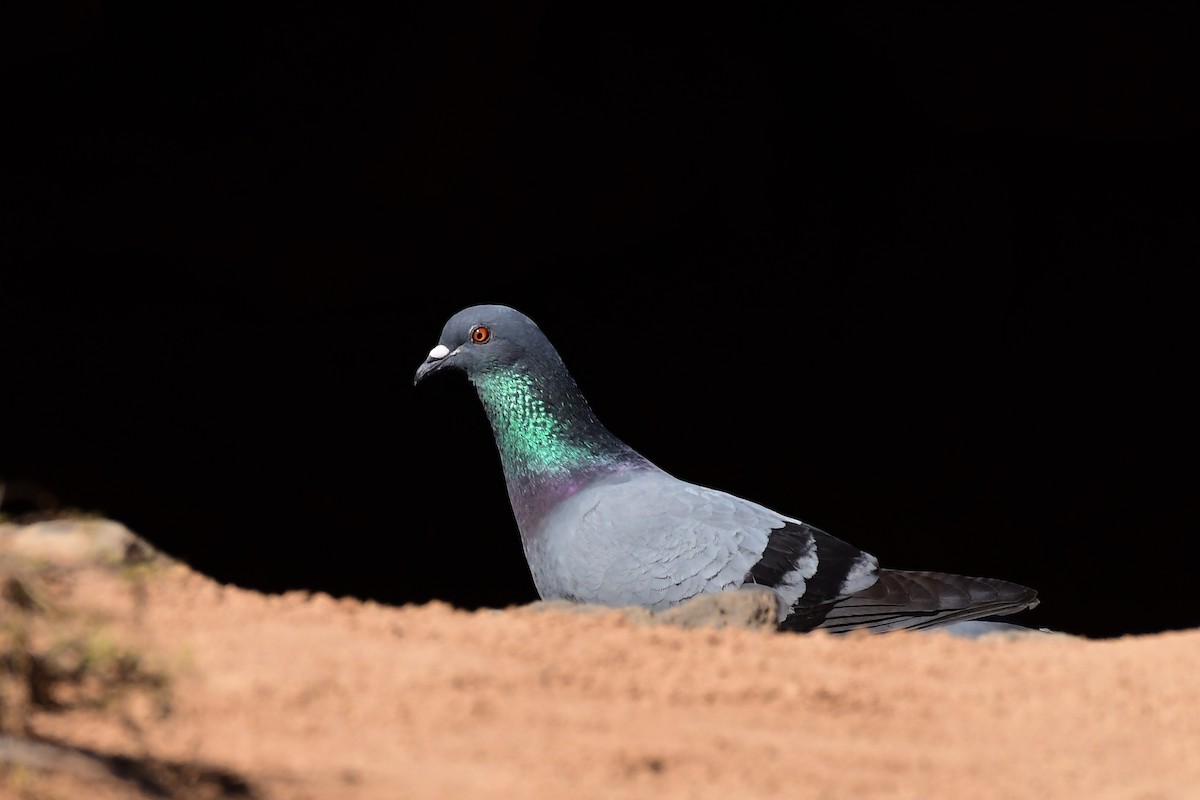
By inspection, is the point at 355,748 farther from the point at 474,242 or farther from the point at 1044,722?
the point at 474,242

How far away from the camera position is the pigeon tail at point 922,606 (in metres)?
4.99

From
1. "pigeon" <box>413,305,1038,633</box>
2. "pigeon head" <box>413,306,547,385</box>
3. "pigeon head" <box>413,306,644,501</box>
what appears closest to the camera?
"pigeon" <box>413,305,1038,633</box>

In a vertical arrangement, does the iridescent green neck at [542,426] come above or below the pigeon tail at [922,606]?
above

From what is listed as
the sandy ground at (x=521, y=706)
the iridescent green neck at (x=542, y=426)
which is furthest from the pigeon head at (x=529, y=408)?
the sandy ground at (x=521, y=706)

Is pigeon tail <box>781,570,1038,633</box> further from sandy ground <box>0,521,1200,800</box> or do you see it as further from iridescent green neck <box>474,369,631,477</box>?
sandy ground <box>0,521,1200,800</box>

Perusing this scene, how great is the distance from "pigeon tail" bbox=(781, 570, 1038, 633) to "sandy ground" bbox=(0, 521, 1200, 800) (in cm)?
116

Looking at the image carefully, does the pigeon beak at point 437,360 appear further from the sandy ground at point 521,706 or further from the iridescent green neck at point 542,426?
the sandy ground at point 521,706

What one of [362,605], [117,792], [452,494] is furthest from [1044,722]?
[452,494]

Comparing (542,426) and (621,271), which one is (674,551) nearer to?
(542,426)

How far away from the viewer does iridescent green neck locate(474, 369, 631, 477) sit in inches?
212

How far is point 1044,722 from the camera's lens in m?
3.20

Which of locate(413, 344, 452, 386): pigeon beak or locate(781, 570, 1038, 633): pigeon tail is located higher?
locate(413, 344, 452, 386): pigeon beak

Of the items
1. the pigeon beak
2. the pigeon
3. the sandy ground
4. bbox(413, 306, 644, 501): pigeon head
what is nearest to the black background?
the pigeon beak

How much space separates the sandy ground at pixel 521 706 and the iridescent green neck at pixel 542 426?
1.58m
